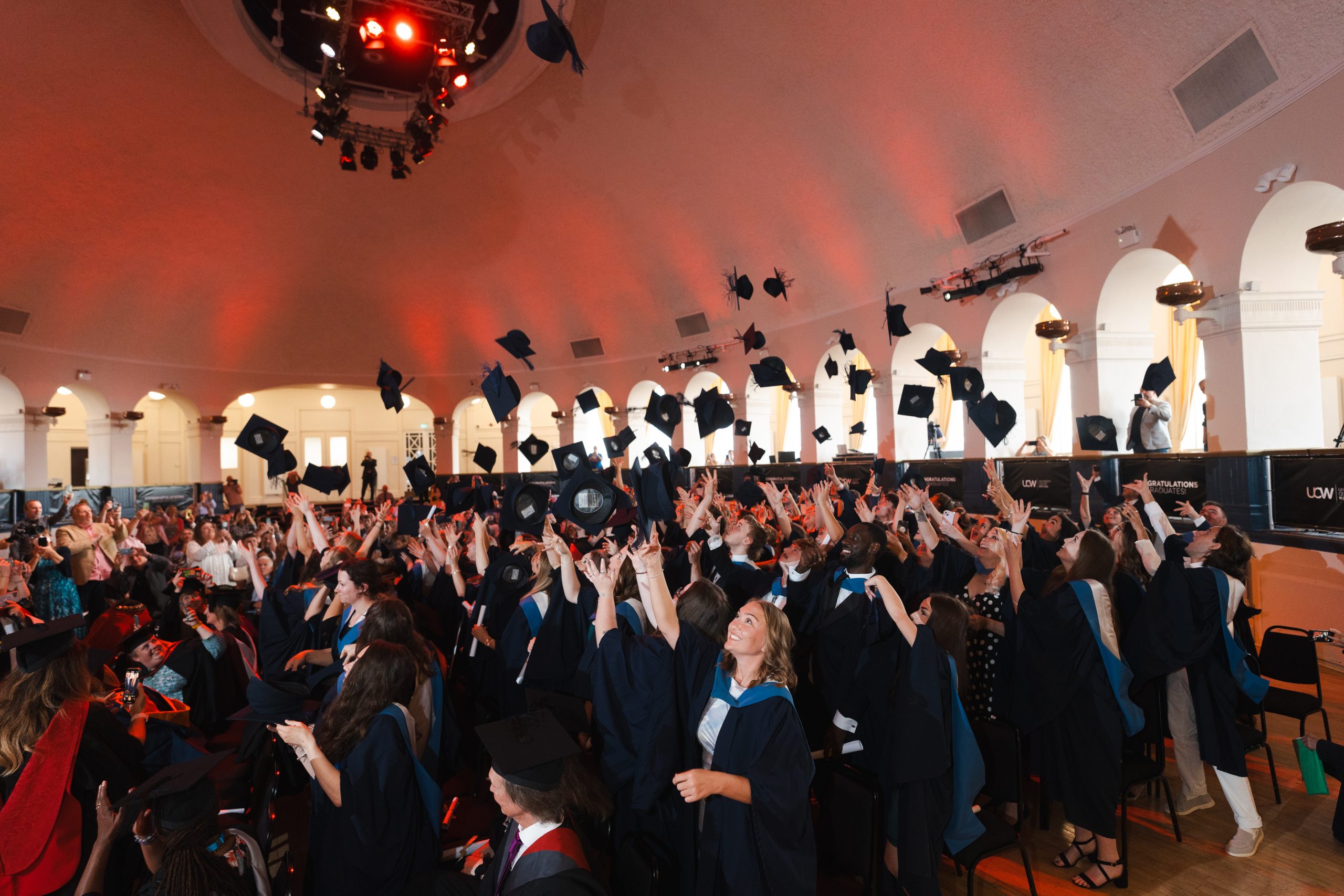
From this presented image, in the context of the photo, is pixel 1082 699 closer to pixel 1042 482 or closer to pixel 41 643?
pixel 41 643

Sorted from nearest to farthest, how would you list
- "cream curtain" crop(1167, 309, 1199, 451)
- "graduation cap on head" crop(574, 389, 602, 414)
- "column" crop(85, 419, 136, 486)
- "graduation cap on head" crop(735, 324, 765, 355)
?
"graduation cap on head" crop(574, 389, 602, 414)
"cream curtain" crop(1167, 309, 1199, 451)
"graduation cap on head" crop(735, 324, 765, 355)
"column" crop(85, 419, 136, 486)

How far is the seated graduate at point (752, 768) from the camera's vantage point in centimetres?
230

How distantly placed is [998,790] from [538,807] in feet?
7.71

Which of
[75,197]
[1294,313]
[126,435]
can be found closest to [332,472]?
[1294,313]

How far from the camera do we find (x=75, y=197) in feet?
46.1

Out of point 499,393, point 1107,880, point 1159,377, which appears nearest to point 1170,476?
point 1159,377

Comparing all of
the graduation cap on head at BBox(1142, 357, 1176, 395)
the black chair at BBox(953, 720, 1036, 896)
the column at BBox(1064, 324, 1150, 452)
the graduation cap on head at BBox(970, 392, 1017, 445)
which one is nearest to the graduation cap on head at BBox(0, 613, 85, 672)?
the black chair at BBox(953, 720, 1036, 896)

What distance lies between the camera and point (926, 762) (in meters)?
2.76

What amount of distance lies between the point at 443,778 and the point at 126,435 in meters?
19.0

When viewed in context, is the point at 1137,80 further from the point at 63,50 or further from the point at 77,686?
the point at 63,50

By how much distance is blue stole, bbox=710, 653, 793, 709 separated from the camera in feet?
7.95

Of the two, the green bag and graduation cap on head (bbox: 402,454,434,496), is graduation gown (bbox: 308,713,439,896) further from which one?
graduation cap on head (bbox: 402,454,434,496)

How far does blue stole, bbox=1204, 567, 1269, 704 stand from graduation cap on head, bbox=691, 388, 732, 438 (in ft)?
15.8

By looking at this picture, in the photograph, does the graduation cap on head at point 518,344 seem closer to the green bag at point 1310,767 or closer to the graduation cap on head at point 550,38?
the graduation cap on head at point 550,38
